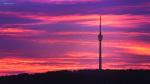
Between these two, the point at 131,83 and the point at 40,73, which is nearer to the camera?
the point at 131,83

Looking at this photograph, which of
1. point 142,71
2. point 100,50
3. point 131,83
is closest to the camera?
point 131,83

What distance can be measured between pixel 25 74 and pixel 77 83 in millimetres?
12376

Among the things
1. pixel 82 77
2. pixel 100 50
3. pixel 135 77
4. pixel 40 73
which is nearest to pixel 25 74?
pixel 40 73

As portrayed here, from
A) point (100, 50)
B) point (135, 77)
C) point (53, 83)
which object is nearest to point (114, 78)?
point (135, 77)

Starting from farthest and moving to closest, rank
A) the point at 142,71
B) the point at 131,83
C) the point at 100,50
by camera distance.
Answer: the point at 100,50
the point at 142,71
the point at 131,83

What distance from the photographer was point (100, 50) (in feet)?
471

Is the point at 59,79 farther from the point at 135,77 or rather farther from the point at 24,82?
the point at 135,77

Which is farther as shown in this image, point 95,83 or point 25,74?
point 25,74

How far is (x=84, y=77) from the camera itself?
111 meters

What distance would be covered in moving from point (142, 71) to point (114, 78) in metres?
6.40

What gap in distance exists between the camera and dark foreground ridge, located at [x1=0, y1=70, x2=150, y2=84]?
10862cm

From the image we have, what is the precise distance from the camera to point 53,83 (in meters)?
110

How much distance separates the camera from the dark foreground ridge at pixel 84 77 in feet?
356

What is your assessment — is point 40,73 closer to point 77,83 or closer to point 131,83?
point 77,83
